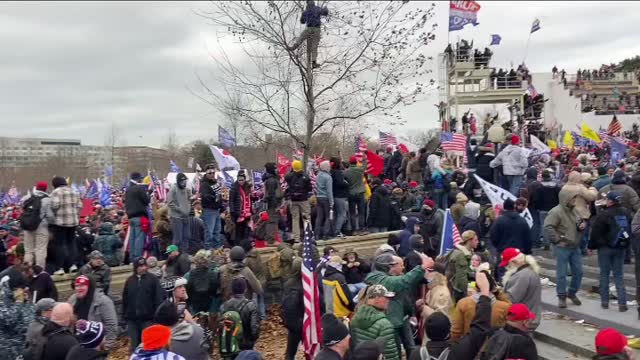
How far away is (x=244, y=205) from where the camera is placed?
42.6 feet

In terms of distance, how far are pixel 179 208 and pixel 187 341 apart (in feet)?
19.5

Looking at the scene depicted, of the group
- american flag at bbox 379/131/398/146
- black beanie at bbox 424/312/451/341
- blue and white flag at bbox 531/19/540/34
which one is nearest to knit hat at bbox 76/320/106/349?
black beanie at bbox 424/312/451/341

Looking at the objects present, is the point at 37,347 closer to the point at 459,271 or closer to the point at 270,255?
the point at 459,271

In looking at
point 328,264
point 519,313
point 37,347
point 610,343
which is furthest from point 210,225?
point 610,343

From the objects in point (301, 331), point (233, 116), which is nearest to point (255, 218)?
point (233, 116)

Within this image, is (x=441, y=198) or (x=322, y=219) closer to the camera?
(x=322, y=219)

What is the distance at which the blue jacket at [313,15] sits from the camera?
488 inches

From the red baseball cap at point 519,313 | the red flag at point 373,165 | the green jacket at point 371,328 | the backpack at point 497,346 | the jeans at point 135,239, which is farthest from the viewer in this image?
the red flag at point 373,165

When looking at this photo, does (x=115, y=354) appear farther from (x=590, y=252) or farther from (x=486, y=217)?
(x=590, y=252)

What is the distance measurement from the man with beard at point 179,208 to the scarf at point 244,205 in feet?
3.64

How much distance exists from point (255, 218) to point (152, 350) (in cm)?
855

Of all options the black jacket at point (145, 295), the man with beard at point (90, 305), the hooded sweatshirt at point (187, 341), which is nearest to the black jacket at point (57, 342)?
the hooded sweatshirt at point (187, 341)

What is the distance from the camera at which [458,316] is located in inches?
264

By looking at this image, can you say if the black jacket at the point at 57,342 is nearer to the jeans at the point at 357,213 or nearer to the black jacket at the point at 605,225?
the black jacket at the point at 605,225
